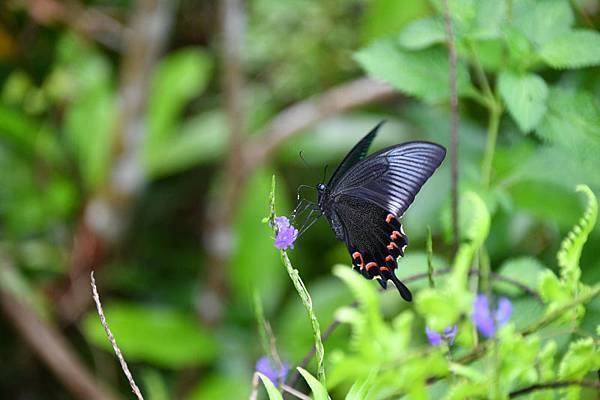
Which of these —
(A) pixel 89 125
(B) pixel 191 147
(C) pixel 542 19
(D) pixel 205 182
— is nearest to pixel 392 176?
(C) pixel 542 19

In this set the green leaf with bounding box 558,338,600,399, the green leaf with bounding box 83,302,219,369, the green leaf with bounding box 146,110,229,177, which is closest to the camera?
the green leaf with bounding box 558,338,600,399

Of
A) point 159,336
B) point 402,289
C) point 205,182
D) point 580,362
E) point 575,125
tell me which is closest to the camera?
point 580,362

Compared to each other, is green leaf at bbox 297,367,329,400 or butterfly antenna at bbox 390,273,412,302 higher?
butterfly antenna at bbox 390,273,412,302

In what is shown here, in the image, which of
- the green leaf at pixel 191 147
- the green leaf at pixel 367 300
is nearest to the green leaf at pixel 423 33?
the green leaf at pixel 367 300

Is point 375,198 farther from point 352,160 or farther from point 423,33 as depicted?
point 423,33

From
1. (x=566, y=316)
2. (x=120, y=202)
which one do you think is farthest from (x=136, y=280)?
(x=566, y=316)

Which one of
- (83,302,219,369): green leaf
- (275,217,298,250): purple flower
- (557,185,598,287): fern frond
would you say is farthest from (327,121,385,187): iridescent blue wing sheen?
(83,302,219,369): green leaf

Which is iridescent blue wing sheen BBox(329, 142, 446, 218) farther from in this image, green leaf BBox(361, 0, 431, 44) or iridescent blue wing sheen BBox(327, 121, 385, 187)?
green leaf BBox(361, 0, 431, 44)
